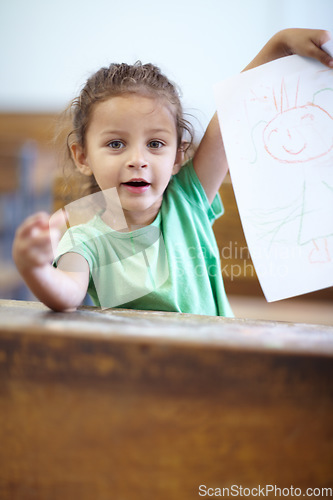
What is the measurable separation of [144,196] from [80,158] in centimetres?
17

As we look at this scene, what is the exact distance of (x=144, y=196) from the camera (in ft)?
2.15

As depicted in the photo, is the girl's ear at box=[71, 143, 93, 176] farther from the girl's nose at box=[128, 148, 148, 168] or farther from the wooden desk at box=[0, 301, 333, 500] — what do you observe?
the wooden desk at box=[0, 301, 333, 500]

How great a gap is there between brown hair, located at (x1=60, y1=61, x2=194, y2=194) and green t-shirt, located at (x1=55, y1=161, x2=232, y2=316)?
0.10 meters

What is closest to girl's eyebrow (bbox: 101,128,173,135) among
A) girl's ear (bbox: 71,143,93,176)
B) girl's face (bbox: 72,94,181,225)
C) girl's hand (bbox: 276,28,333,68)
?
girl's face (bbox: 72,94,181,225)

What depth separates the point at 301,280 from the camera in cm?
51

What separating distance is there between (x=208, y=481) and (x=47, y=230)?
0.74 feet

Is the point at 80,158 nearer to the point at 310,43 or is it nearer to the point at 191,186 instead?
the point at 191,186

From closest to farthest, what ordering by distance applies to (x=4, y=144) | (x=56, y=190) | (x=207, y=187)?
(x=207, y=187) < (x=56, y=190) < (x=4, y=144)

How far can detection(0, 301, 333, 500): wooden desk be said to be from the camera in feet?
0.89

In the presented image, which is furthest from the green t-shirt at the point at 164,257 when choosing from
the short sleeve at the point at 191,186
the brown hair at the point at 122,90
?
the brown hair at the point at 122,90

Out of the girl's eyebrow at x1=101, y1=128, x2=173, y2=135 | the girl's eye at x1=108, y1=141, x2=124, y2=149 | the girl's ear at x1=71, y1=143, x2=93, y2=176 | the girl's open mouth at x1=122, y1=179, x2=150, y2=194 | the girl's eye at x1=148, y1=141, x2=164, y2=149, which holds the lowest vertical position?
the girl's open mouth at x1=122, y1=179, x2=150, y2=194

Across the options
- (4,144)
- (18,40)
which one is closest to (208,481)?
(18,40)

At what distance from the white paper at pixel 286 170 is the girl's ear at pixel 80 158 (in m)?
0.28

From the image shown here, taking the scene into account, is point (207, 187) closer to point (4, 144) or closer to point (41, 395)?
point (41, 395)
